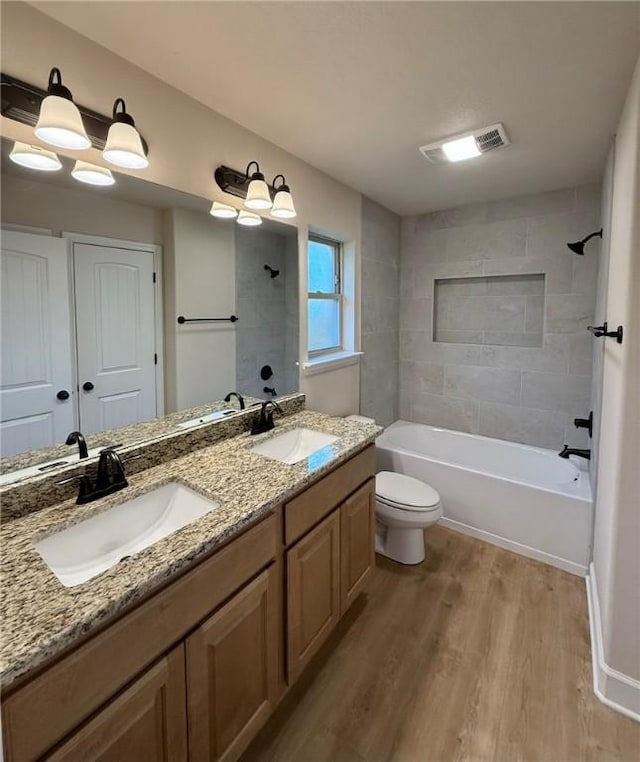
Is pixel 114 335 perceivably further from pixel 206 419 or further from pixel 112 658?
pixel 112 658

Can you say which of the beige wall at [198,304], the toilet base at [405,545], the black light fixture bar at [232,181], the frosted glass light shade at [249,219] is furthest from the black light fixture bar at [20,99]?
the toilet base at [405,545]

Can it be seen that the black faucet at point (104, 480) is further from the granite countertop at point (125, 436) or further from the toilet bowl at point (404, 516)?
the toilet bowl at point (404, 516)

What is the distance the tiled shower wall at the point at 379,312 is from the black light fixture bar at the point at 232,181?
4.07ft

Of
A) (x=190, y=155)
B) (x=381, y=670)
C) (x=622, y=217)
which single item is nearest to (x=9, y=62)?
(x=190, y=155)

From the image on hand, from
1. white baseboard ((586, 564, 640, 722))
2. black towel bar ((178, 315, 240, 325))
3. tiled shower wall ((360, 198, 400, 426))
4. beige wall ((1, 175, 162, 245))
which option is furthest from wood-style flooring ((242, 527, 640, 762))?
beige wall ((1, 175, 162, 245))

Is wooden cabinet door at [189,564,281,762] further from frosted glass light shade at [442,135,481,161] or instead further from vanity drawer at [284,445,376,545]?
frosted glass light shade at [442,135,481,161]

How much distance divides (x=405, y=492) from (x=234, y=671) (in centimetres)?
143

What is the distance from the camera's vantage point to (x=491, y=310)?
3191 millimetres

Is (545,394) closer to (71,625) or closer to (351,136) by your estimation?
(351,136)

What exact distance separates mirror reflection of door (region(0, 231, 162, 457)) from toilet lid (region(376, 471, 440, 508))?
1400 millimetres

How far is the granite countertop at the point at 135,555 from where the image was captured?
0.72 meters

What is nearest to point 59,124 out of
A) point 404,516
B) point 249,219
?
point 249,219

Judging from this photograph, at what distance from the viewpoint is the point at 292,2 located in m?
1.12

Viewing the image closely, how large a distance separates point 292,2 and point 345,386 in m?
2.06
